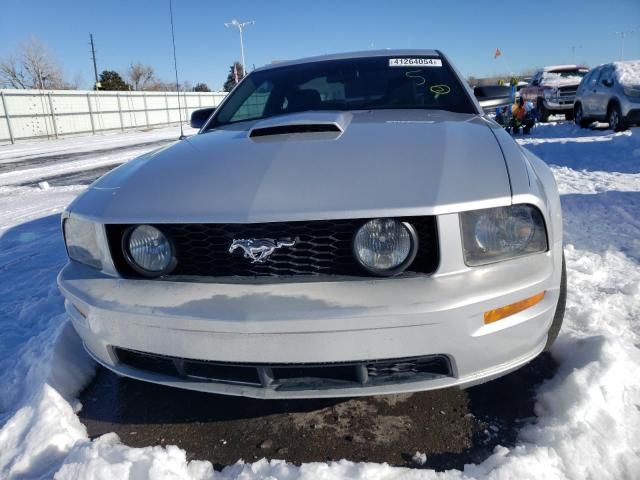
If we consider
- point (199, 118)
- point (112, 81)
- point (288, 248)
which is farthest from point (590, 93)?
point (112, 81)

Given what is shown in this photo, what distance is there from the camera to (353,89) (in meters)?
2.87

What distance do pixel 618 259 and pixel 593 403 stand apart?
189 centimetres

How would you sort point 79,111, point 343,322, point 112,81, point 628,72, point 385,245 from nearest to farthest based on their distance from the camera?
point 343,322 < point 385,245 < point 628,72 < point 79,111 < point 112,81

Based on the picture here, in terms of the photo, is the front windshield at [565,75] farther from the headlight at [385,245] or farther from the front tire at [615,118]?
the headlight at [385,245]

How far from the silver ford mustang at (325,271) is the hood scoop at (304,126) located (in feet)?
0.74

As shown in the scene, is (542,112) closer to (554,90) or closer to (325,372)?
(554,90)

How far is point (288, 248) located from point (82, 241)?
0.87 m

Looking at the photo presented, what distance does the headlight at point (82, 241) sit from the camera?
1.80 meters

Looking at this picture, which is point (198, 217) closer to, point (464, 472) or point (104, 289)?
point (104, 289)

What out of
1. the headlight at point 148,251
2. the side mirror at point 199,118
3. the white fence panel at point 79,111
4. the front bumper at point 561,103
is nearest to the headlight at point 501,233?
the headlight at point 148,251

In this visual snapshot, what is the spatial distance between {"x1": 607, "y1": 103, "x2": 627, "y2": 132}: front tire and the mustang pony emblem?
11006 millimetres

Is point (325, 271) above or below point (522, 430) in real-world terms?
above

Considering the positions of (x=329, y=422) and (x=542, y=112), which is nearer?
(x=329, y=422)

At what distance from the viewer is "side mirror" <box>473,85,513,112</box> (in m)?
2.87
